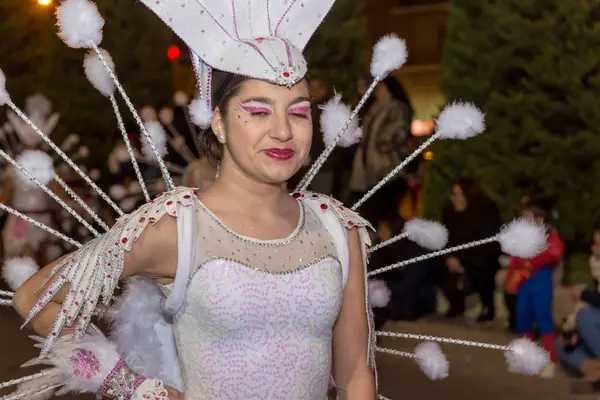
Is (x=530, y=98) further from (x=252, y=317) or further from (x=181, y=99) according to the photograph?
(x=252, y=317)

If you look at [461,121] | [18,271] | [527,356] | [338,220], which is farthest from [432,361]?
[18,271]

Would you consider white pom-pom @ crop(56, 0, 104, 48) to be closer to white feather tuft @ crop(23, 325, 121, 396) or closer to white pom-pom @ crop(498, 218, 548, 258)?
white feather tuft @ crop(23, 325, 121, 396)

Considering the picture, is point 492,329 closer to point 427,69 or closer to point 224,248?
point 224,248

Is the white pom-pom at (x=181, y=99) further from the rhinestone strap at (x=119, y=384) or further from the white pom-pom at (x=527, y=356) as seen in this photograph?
the white pom-pom at (x=527, y=356)

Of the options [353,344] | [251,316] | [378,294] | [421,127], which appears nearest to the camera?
[251,316]

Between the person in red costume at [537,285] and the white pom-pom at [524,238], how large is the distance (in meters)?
3.69

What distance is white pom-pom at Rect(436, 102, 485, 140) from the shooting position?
2.60 m

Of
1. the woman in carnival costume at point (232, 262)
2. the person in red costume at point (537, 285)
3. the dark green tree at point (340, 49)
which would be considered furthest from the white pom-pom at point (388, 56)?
the dark green tree at point (340, 49)

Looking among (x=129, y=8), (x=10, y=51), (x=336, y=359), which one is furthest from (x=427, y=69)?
(x=336, y=359)

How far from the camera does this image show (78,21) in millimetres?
2363

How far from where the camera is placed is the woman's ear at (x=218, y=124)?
2340mm

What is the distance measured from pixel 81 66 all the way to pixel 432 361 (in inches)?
439

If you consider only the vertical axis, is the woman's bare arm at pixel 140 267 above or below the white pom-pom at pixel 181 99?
below

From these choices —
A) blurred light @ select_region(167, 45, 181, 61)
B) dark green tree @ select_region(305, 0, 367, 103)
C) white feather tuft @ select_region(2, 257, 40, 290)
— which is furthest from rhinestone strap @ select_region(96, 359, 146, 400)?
blurred light @ select_region(167, 45, 181, 61)
